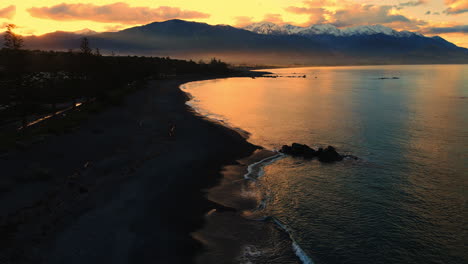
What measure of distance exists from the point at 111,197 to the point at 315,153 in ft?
67.6

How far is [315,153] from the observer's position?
31844mm

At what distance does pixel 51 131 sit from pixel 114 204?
19177 mm

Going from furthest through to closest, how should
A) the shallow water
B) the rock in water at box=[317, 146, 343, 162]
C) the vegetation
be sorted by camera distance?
the vegetation, the rock in water at box=[317, 146, 343, 162], the shallow water

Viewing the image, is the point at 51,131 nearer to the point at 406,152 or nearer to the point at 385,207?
the point at 385,207

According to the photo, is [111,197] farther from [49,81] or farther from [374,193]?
[49,81]

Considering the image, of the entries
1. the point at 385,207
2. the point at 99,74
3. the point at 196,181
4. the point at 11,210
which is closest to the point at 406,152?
the point at 385,207

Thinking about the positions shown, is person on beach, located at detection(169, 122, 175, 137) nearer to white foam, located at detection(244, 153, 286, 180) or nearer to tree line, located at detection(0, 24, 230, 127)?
white foam, located at detection(244, 153, 286, 180)

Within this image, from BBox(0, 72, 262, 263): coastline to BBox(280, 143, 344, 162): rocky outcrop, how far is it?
427cm

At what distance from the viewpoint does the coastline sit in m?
14.2

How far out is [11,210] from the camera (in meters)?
16.4

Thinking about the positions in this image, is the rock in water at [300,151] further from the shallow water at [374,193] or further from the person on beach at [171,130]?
the person on beach at [171,130]

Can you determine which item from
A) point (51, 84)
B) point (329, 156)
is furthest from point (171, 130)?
point (51, 84)

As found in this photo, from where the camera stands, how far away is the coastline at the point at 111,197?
46.5ft

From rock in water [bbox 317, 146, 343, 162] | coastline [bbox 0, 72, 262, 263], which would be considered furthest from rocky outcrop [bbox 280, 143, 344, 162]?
coastline [bbox 0, 72, 262, 263]
